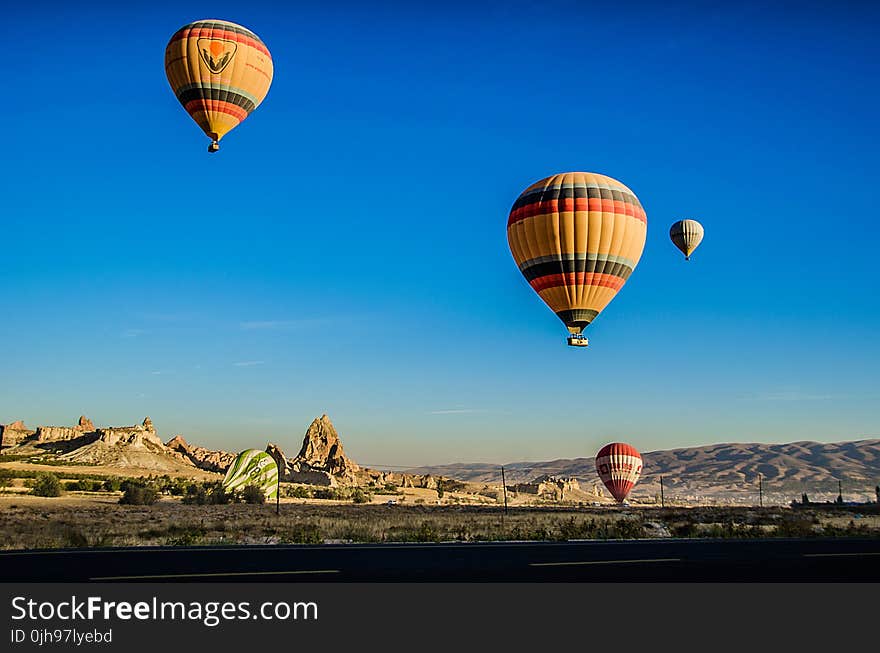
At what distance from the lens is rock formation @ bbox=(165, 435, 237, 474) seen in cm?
13425

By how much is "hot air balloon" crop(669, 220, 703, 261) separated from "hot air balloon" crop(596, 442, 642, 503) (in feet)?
98.3

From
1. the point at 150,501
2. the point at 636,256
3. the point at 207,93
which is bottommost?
the point at 150,501

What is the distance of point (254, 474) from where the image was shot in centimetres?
7688

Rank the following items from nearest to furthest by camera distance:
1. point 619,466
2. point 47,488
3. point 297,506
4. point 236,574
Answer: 1. point 236,574
2. point 297,506
3. point 47,488
4. point 619,466

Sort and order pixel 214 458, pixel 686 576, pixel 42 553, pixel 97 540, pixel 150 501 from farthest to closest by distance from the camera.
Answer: pixel 214 458 → pixel 150 501 → pixel 97 540 → pixel 42 553 → pixel 686 576

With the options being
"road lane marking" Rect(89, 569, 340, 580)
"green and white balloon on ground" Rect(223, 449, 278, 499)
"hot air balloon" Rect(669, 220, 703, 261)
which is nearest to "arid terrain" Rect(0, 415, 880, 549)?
"green and white balloon on ground" Rect(223, 449, 278, 499)

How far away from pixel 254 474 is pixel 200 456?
6993cm

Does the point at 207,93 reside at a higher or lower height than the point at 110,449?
higher

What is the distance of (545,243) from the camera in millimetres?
40594

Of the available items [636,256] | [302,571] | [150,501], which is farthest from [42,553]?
[150,501]

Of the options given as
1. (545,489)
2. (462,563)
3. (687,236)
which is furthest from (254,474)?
(545,489)

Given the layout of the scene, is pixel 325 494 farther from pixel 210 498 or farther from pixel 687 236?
pixel 687 236
